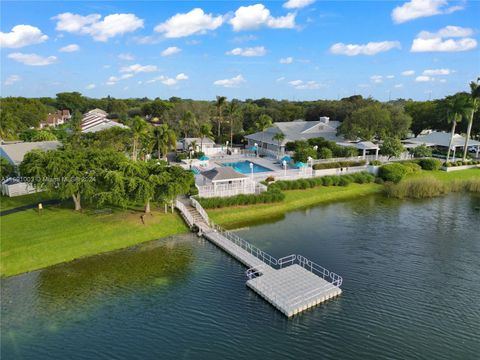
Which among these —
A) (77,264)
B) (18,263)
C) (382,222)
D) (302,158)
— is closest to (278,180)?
(302,158)

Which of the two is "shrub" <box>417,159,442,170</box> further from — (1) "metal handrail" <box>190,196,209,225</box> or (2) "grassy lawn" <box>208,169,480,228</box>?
(1) "metal handrail" <box>190,196,209,225</box>

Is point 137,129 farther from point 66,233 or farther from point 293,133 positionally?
point 293,133

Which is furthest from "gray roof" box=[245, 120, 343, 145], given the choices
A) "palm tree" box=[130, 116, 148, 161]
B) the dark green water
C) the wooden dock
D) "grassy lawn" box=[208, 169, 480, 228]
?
the wooden dock

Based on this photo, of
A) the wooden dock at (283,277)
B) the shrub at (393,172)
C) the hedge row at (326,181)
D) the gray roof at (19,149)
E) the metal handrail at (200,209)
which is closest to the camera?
the wooden dock at (283,277)

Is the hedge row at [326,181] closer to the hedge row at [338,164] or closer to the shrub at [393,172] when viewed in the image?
the shrub at [393,172]

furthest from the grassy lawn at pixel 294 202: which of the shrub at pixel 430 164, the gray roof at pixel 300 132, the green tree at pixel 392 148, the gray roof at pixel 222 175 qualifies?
the gray roof at pixel 300 132

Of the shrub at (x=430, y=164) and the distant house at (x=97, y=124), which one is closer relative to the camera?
the shrub at (x=430, y=164)

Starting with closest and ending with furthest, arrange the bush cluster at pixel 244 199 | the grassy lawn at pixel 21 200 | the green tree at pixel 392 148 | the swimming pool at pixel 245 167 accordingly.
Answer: the grassy lawn at pixel 21 200
the bush cluster at pixel 244 199
the swimming pool at pixel 245 167
the green tree at pixel 392 148

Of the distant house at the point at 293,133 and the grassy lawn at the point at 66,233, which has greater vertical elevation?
the distant house at the point at 293,133
